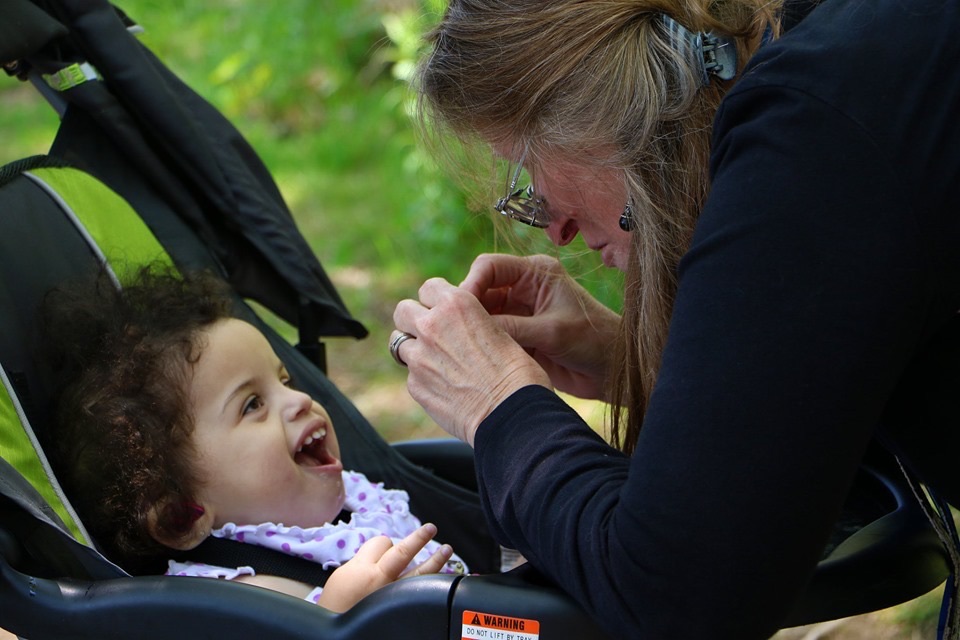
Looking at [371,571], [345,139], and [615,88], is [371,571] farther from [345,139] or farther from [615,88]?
[345,139]

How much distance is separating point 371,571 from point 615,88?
66 centimetres

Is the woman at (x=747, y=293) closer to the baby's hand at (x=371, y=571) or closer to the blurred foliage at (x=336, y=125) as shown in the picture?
the baby's hand at (x=371, y=571)

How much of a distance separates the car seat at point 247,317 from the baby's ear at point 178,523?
0.09 meters

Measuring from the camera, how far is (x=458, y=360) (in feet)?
4.45

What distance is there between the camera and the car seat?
121cm

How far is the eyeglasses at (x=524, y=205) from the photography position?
1.41m

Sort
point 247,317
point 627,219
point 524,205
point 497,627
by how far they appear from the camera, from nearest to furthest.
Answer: point 497,627 < point 627,219 < point 524,205 < point 247,317

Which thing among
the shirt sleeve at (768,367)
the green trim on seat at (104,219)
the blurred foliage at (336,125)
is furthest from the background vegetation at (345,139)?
the shirt sleeve at (768,367)

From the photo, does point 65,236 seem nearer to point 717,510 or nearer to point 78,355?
point 78,355

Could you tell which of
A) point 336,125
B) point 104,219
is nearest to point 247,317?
point 104,219

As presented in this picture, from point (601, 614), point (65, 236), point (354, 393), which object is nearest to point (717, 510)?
point (601, 614)

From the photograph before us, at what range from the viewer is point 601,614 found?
3.70 feet

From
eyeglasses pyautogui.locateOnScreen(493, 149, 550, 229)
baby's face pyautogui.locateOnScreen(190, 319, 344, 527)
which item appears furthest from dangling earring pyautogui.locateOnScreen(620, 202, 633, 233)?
baby's face pyautogui.locateOnScreen(190, 319, 344, 527)

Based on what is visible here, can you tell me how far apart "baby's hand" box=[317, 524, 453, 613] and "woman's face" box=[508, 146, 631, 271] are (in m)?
0.42
